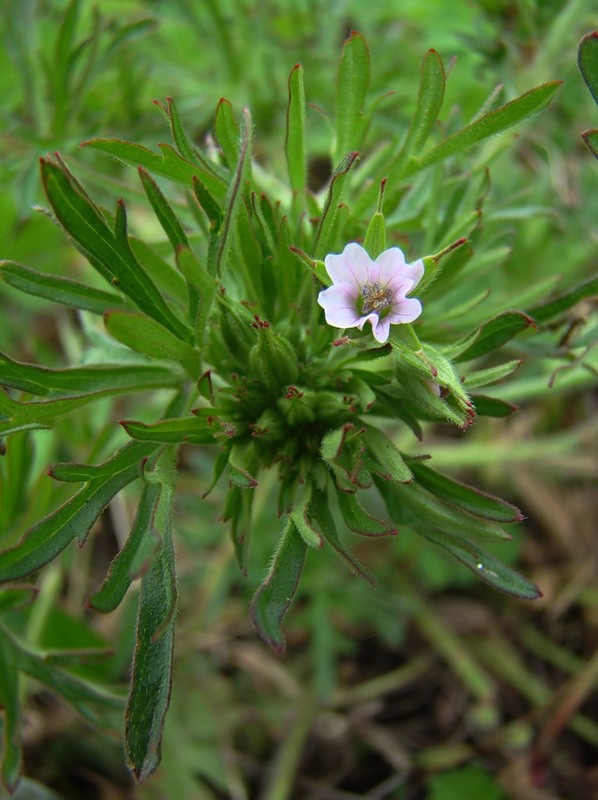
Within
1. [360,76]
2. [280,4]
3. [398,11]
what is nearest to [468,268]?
[360,76]

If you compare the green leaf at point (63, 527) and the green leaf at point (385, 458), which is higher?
the green leaf at point (385, 458)

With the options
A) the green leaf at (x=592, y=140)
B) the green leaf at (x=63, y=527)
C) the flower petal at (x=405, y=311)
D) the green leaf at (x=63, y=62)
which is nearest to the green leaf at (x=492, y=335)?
the flower petal at (x=405, y=311)

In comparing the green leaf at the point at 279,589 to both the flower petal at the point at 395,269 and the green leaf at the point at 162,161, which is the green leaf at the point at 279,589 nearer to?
the flower petal at the point at 395,269

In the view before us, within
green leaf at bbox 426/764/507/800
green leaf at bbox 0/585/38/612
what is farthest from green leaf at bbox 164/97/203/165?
green leaf at bbox 426/764/507/800

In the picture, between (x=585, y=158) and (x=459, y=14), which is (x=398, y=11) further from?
(x=585, y=158)

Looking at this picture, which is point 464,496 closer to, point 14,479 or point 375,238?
point 375,238

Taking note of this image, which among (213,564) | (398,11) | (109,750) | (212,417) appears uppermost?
(398,11)
